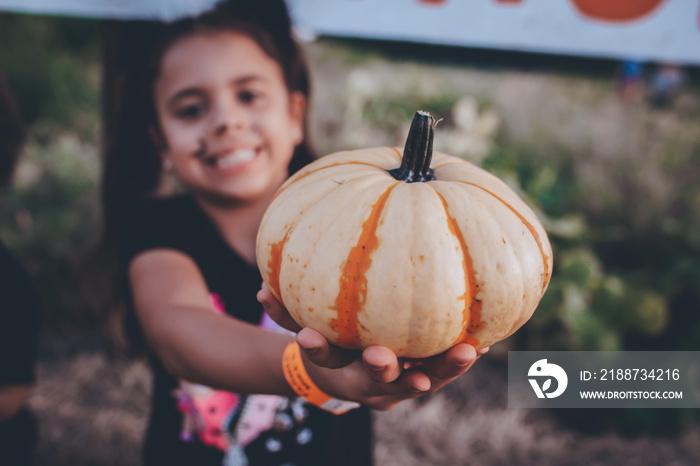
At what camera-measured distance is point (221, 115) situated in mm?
1613

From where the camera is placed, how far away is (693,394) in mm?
2984

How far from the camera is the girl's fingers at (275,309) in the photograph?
109 centimetres

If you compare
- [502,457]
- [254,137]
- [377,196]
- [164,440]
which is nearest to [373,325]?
[377,196]

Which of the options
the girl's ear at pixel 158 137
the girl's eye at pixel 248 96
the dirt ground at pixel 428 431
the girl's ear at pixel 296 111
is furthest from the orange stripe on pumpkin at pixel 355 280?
the dirt ground at pixel 428 431

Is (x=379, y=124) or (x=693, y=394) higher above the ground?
(x=379, y=124)

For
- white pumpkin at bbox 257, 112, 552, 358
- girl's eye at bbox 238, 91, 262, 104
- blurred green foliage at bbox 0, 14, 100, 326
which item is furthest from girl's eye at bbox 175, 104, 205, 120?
blurred green foliage at bbox 0, 14, 100, 326

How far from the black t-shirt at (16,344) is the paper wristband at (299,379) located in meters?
1.41

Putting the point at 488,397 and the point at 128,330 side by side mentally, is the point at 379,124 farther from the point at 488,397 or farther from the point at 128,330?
the point at 128,330

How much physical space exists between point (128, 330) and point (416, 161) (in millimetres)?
1680

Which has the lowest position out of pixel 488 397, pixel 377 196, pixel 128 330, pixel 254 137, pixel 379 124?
pixel 488 397

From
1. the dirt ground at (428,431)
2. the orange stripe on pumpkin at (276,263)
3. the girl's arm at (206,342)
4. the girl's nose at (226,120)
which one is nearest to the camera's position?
the orange stripe on pumpkin at (276,263)

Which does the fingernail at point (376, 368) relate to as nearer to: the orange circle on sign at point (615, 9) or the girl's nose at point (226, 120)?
the girl's nose at point (226, 120)

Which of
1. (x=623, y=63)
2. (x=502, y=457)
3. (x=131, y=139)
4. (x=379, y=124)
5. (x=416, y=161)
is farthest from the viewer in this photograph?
(x=623, y=63)

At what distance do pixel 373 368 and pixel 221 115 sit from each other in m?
1.07
